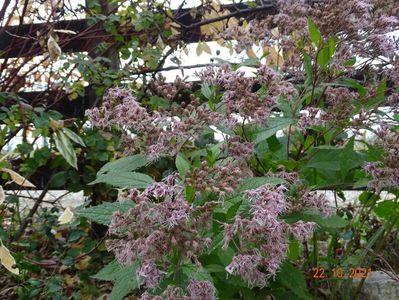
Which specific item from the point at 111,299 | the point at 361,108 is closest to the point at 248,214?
the point at 111,299

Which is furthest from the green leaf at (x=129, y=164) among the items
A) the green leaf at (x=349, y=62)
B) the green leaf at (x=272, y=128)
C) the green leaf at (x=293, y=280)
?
the green leaf at (x=349, y=62)

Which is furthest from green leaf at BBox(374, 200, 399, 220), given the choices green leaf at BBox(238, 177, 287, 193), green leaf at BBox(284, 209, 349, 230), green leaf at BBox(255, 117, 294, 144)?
green leaf at BBox(238, 177, 287, 193)

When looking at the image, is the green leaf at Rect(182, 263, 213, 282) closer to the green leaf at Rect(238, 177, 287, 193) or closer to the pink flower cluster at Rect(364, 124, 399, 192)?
the green leaf at Rect(238, 177, 287, 193)

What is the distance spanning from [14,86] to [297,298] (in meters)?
1.27

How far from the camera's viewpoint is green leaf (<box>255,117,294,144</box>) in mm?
975

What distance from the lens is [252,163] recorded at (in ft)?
3.61

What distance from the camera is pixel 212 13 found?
2084 mm

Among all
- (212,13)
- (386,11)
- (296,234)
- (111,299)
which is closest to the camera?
(296,234)

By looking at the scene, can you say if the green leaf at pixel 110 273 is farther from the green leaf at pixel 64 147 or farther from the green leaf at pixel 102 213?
the green leaf at pixel 64 147

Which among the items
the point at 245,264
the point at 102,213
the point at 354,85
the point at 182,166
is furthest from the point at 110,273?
the point at 354,85

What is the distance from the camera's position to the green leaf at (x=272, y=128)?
975 mm

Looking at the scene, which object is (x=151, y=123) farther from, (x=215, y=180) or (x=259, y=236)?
(x=259, y=236)

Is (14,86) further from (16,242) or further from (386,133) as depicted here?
(386,133)
